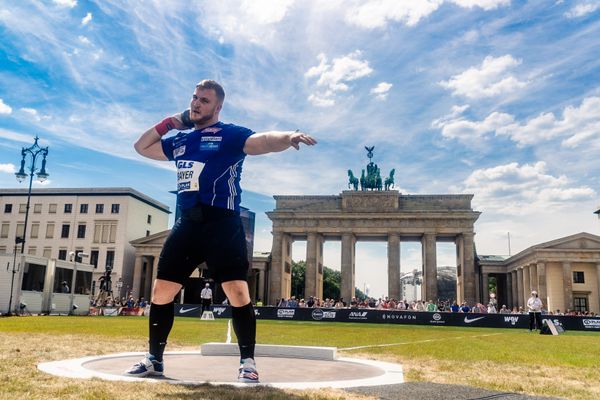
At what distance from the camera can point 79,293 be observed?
124 ft

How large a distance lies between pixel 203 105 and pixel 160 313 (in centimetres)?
206

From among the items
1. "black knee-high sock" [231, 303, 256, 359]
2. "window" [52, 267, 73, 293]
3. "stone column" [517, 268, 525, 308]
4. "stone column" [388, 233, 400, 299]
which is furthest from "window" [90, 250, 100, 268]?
"black knee-high sock" [231, 303, 256, 359]

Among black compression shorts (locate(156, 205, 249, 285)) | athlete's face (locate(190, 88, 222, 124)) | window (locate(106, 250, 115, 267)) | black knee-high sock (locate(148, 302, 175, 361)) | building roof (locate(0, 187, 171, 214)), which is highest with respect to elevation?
building roof (locate(0, 187, 171, 214))

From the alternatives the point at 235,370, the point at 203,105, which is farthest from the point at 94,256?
the point at 203,105

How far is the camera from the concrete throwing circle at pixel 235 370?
440 cm

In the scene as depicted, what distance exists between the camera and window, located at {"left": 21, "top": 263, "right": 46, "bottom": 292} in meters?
31.3

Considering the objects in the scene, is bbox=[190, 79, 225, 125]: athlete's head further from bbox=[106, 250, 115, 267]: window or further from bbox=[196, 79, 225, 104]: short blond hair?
bbox=[106, 250, 115, 267]: window

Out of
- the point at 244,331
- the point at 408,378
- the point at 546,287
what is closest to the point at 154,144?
the point at 244,331

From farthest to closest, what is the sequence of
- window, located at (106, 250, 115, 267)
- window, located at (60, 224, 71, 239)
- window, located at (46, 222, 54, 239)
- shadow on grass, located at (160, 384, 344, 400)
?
1. window, located at (46, 222, 54, 239)
2. window, located at (60, 224, 71, 239)
3. window, located at (106, 250, 115, 267)
4. shadow on grass, located at (160, 384, 344, 400)

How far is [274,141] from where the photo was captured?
4371mm

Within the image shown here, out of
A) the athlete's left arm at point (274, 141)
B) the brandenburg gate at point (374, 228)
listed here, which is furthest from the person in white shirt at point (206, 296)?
the brandenburg gate at point (374, 228)

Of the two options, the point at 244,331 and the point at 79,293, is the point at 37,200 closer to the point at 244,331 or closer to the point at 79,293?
the point at 79,293

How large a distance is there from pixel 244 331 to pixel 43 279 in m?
33.2

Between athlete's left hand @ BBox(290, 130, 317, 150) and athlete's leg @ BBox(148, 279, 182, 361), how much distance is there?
71.5 inches
